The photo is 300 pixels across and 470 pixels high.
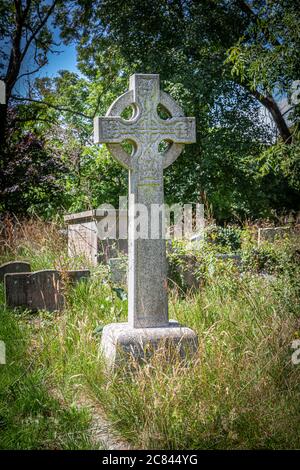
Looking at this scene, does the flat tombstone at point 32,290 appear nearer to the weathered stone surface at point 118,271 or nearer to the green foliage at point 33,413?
the weathered stone surface at point 118,271

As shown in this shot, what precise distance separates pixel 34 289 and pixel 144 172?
7.70 feet

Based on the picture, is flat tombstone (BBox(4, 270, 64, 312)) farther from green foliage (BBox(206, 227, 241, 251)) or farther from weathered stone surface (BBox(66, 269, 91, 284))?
green foliage (BBox(206, 227, 241, 251))

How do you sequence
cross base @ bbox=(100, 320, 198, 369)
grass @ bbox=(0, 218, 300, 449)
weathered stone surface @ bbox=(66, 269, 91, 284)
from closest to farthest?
grass @ bbox=(0, 218, 300, 449) < cross base @ bbox=(100, 320, 198, 369) < weathered stone surface @ bbox=(66, 269, 91, 284)

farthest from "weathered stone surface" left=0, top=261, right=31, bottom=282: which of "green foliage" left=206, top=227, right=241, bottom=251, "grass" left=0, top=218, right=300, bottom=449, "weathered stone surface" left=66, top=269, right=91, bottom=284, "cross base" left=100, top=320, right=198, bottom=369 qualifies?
"green foliage" left=206, top=227, right=241, bottom=251

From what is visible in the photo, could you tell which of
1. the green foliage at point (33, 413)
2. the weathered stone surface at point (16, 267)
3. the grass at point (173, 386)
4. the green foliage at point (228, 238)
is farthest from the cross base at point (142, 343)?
the green foliage at point (228, 238)

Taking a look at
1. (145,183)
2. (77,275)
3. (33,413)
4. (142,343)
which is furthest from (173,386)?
(77,275)

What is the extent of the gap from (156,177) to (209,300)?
66.1 inches

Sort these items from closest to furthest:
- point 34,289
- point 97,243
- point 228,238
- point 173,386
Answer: point 173,386 → point 34,289 → point 97,243 → point 228,238

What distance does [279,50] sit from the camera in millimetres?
10109

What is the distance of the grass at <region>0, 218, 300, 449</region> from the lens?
3107 mm

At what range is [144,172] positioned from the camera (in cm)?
450

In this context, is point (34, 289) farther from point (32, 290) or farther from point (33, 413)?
point (33, 413)
